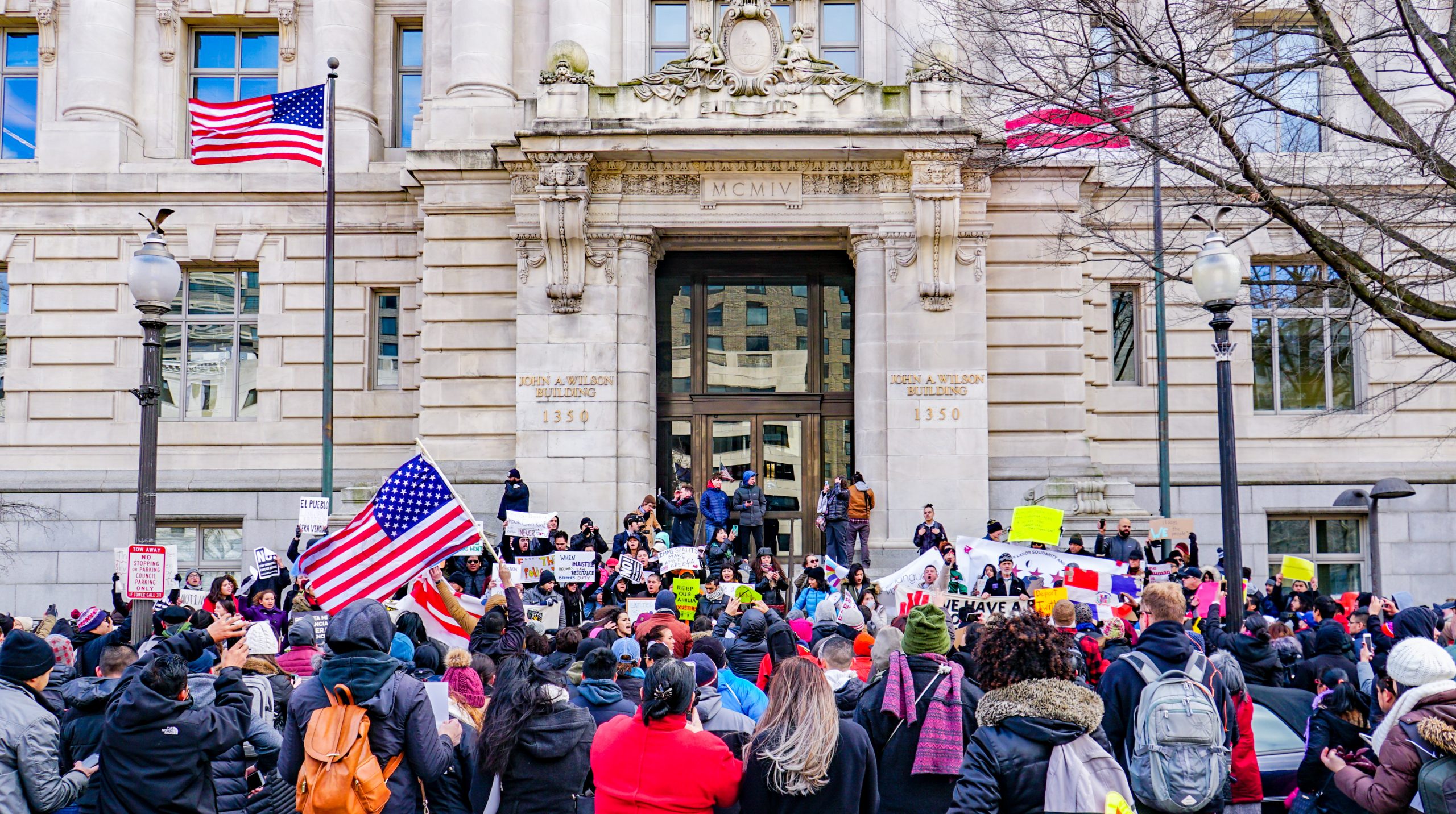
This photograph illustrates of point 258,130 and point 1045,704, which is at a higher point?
point 258,130

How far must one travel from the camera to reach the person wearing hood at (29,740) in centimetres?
669


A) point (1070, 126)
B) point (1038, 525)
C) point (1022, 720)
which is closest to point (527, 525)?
point (1038, 525)

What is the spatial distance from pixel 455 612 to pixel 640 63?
17575mm

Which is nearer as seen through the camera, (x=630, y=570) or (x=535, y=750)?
(x=535, y=750)

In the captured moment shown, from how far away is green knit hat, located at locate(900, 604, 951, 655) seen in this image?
6.71m

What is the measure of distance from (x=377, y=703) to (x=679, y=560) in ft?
38.9

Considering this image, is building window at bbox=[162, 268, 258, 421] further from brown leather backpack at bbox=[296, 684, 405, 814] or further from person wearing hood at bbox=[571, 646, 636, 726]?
brown leather backpack at bbox=[296, 684, 405, 814]

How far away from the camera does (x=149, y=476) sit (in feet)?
40.4

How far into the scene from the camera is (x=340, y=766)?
587cm

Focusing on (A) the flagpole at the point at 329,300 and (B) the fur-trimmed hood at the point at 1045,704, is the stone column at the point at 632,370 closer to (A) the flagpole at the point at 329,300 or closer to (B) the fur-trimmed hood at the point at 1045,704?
(A) the flagpole at the point at 329,300

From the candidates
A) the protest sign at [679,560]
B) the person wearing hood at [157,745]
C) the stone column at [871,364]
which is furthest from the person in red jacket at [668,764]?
the stone column at [871,364]

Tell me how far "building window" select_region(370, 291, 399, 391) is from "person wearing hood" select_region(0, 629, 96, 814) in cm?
2109

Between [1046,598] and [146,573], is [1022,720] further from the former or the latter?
[1046,598]

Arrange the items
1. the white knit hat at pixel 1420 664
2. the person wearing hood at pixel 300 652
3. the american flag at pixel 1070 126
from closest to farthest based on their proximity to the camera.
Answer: the white knit hat at pixel 1420 664, the person wearing hood at pixel 300 652, the american flag at pixel 1070 126
